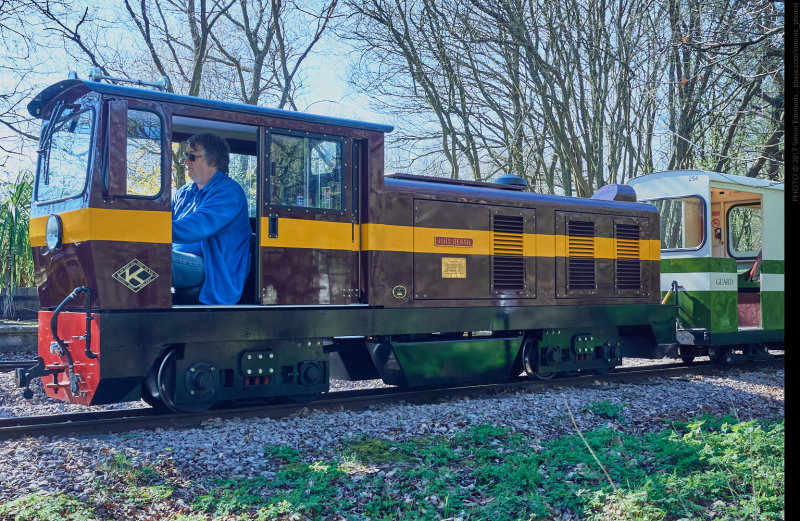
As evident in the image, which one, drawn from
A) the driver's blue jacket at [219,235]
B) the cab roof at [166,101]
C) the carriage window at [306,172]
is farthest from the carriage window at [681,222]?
the driver's blue jacket at [219,235]

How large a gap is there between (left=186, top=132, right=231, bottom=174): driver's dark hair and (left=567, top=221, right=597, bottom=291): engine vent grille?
14.7 ft

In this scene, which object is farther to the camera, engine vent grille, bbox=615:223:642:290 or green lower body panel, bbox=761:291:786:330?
green lower body panel, bbox=761:291:786:330

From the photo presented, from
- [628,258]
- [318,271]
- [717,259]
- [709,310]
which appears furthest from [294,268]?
[717,259]

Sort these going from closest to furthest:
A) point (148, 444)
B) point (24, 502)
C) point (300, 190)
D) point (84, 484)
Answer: point (24, 502), point (84, 484), point (148, 444), point (300, 190)

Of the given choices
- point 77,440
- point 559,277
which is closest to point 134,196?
point 77,440

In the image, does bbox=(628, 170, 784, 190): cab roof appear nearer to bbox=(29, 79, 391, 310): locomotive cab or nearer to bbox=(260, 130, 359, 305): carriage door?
bbox=(29, 79, 391, 310): locomotive cab

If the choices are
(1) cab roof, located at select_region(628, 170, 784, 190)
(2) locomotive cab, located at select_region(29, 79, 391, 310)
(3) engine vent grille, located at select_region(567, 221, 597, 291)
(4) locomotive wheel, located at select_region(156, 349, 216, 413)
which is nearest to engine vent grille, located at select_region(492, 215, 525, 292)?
(3) engine vent grille, located at select_region(567, 221, 597, 291)

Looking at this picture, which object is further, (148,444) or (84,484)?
(148,444)

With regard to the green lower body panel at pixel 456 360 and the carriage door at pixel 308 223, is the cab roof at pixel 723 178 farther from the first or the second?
the carriage door at pixel 308 223

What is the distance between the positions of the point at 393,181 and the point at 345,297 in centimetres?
140

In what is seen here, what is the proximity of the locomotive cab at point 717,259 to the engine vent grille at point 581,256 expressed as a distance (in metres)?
2.09

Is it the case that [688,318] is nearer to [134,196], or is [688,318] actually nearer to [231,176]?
[231,176]

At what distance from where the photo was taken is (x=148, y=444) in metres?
5.18

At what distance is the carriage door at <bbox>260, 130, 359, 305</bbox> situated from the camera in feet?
20.9
